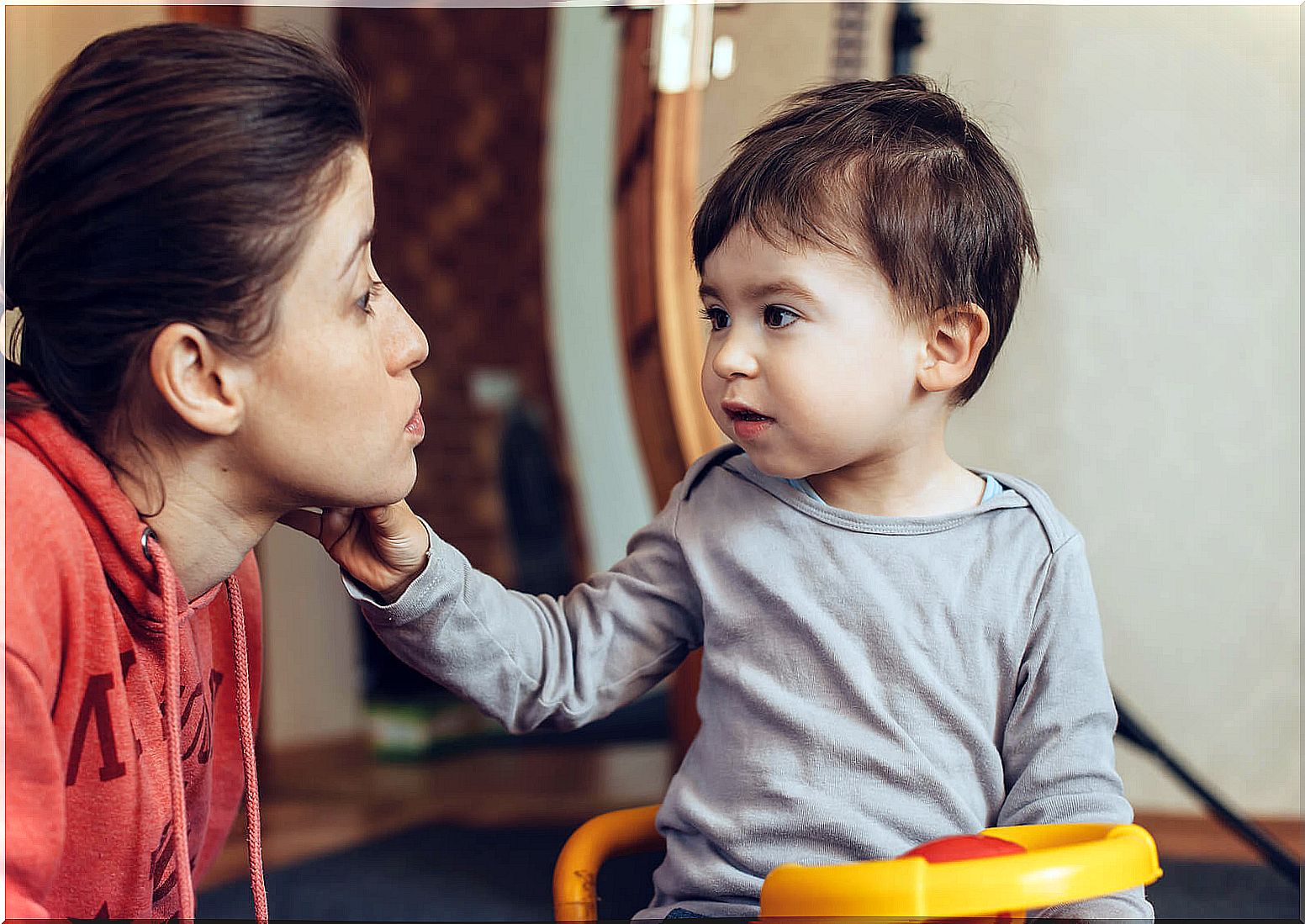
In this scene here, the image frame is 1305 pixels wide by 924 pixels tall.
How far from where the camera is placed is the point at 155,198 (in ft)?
2.20

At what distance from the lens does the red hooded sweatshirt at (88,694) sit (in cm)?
65

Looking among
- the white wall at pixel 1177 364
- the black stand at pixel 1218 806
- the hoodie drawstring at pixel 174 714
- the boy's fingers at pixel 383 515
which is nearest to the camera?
the hoodie drawstring at pixel 174 714

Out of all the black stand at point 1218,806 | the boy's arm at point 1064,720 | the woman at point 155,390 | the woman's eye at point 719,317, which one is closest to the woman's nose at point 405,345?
the woman at point 155,390

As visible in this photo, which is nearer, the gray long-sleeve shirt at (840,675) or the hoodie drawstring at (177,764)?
the hoodie drawstring at (177,764)

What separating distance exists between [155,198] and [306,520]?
11.0 inches

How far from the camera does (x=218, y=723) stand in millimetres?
983

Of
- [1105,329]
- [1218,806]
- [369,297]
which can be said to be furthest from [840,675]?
[1105,329]

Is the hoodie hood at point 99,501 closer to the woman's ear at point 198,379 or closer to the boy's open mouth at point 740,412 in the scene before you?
the woman's ear at point 198,379

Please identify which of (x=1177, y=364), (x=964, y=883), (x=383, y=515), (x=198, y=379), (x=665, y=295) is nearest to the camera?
(x=964, y=883)

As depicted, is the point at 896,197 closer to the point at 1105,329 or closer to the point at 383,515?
the point at 383,515

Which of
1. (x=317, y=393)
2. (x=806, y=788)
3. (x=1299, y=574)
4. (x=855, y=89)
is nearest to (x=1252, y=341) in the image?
(x=1299, y=574)

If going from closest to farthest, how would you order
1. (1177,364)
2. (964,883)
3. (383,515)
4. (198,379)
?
(964,883), (198,379), (383,515), (1177,364)

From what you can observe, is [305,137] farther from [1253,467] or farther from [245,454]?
[1253,467]

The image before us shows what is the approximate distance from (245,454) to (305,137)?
0.67 feet
